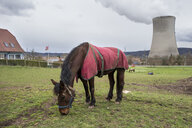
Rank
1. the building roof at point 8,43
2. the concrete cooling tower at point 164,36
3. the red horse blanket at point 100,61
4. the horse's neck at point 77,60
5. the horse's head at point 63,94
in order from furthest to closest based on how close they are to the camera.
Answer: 1. the concrete cooling tower at point 164,36
2. the building roof at point 8,43
3. the red horse blanket at point 100,61
4. the horse's neck at point 77,60
5. the horse's head at point 63,94

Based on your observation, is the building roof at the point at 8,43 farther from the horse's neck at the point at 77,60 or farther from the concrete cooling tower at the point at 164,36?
the concrete cooling tower at the point at 164,36

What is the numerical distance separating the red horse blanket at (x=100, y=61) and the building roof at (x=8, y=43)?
1094 inches

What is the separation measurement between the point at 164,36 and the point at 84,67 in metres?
40.4

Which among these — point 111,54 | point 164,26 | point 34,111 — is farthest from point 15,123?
point 164,26

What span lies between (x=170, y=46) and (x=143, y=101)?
40529 mm

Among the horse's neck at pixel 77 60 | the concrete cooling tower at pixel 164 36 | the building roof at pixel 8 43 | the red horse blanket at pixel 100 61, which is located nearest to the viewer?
the horse's neck at pixel 77 60

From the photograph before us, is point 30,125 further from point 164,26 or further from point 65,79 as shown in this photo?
point 164,26

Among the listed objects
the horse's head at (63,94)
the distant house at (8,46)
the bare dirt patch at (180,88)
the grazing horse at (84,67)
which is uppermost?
the distant house at (8,46)

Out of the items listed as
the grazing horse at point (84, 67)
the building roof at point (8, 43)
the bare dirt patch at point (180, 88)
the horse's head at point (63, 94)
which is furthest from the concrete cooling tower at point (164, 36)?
the horse's head at point (63, 94)

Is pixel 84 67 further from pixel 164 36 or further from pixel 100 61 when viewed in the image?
pixel 164 36

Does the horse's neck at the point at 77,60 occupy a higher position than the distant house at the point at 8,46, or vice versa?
the distant house at the point at 8,46

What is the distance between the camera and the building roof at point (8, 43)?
26159 mm

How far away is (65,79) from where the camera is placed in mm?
2961

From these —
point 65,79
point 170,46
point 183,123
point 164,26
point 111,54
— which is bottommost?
point 183,123
